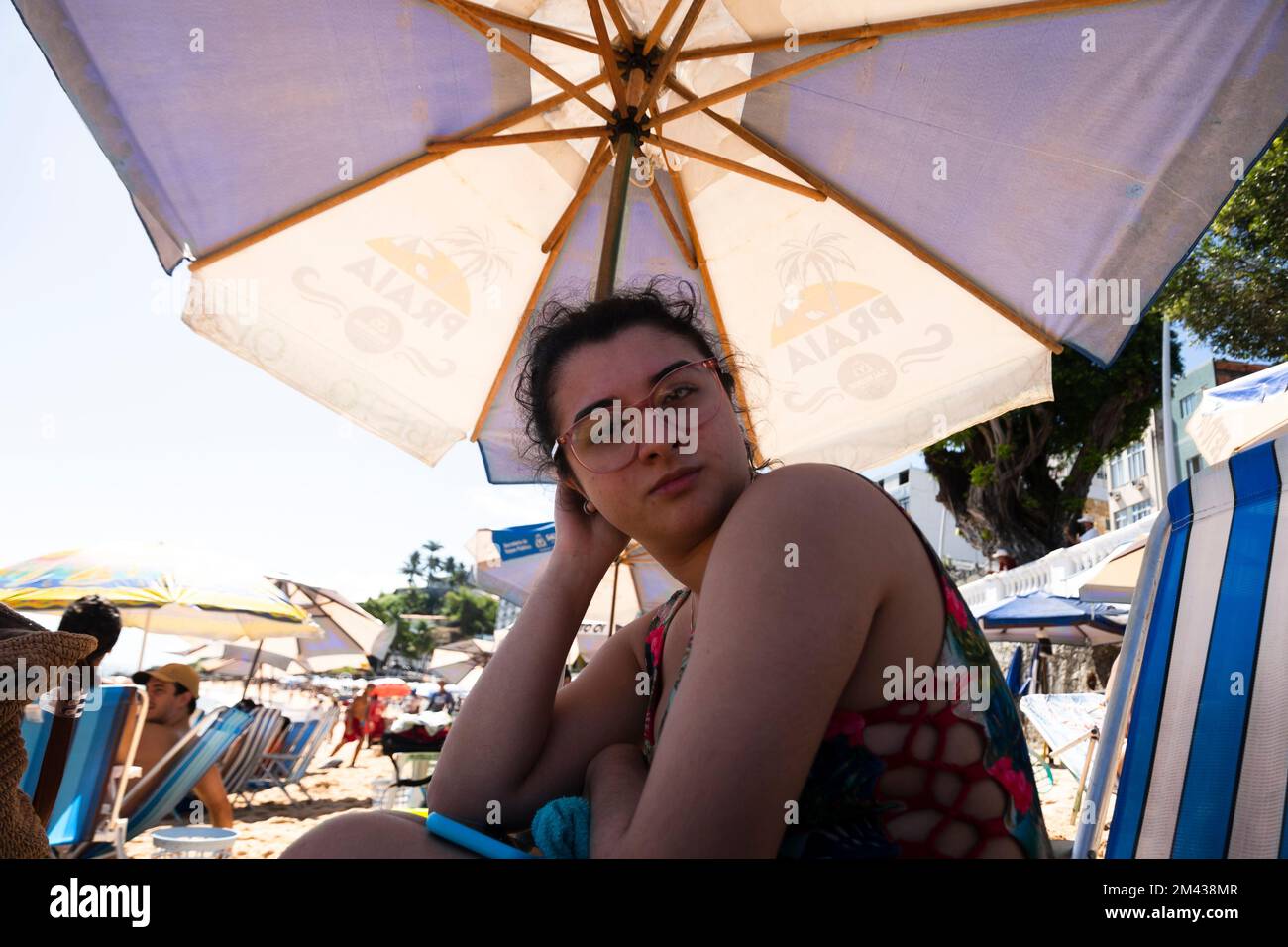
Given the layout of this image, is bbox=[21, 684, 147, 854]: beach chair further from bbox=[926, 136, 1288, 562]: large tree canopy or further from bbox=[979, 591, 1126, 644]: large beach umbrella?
bbox=[926, 136, 1288, 562]: large tree canopy

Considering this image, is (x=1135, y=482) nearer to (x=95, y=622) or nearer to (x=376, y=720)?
(x=376, y=720)

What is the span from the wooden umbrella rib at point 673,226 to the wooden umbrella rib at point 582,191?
0.81ft

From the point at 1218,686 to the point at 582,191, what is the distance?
10.3ft

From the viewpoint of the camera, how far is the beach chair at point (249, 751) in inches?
349

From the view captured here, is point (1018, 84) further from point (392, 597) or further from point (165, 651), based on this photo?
point (392, 597)

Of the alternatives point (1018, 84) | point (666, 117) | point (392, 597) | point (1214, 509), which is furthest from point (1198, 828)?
point (392, 597)

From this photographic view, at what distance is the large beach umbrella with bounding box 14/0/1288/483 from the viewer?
107 inches

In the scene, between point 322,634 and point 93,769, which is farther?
point 322,634

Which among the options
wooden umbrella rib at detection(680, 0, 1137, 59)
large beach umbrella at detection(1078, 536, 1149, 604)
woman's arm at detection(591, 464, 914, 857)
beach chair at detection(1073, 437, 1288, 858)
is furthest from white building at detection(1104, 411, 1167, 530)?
woman's arm at detection(591, 464, 914, 857)

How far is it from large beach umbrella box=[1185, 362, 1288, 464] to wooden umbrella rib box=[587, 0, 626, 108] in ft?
11.4

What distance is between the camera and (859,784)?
1.07m

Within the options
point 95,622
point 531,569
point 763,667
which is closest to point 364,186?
point 95,622

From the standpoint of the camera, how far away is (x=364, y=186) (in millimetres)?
3383

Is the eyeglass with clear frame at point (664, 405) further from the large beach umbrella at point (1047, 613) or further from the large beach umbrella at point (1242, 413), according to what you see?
the large beach umbrella at point (1047, 613)
